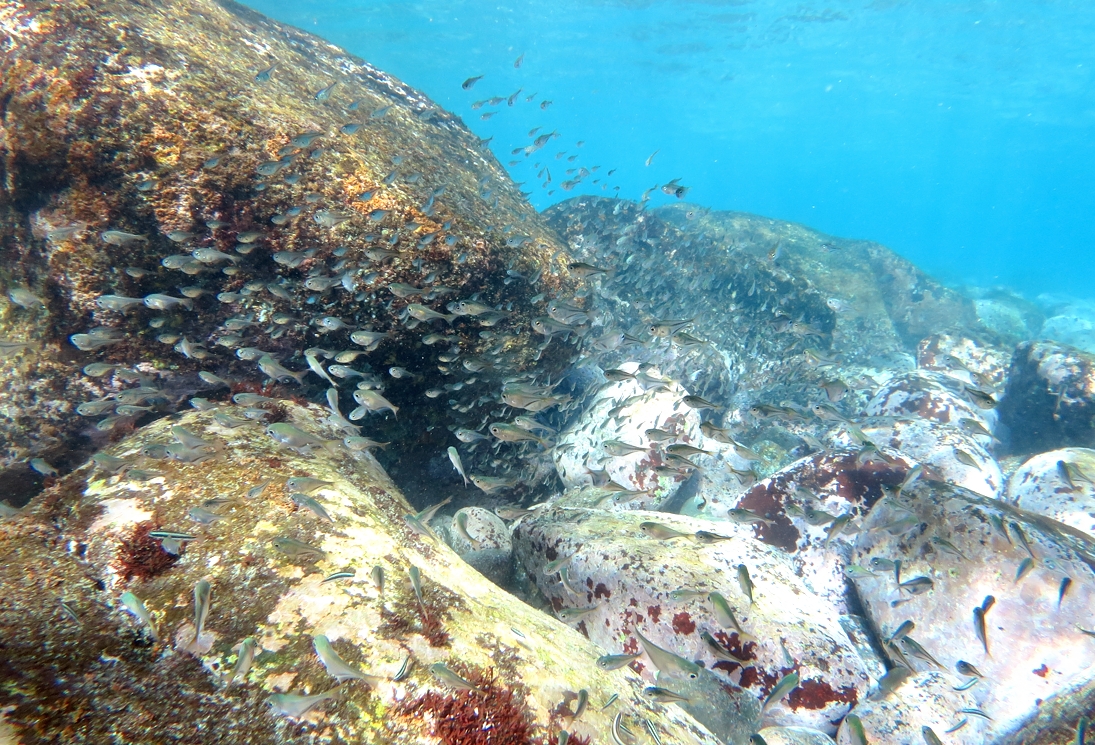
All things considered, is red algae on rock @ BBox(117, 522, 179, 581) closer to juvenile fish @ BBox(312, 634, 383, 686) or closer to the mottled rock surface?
juvenile fish @ BBox(312, 634, 383, 686)

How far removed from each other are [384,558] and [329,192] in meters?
3.92

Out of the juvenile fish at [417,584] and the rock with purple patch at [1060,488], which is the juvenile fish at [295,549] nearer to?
the juvenile fish at [417,584]

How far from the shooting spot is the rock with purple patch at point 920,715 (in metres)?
3.73

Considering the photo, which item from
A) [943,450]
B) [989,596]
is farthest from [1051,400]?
[989,596]

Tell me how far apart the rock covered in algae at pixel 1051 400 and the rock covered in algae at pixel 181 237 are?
37.4 ft

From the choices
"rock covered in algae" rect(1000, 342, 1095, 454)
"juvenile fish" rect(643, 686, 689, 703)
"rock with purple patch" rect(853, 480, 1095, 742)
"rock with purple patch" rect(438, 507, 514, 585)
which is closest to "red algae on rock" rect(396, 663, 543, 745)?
"juvenile fish" rect(643, 686, 689, 703)

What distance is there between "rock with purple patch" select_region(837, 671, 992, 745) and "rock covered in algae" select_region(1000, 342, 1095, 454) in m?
8.20

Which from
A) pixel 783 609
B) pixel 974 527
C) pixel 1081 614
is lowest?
pixel 783 609

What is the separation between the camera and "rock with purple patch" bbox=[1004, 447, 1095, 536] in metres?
5.73

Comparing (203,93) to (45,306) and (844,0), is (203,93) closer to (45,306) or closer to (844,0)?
(45,306)

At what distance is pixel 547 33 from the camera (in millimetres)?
43562

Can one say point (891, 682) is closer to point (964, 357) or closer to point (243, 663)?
point (243, 663)

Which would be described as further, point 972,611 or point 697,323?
point 697,323

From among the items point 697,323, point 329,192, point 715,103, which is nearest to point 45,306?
point 329,192
